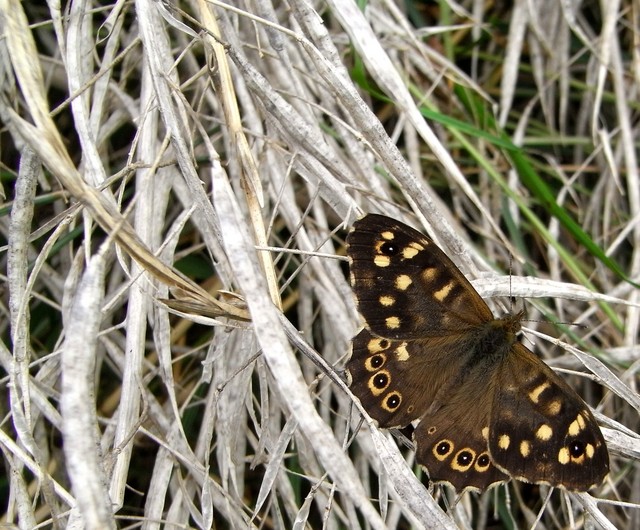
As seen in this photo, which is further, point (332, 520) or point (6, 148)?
point (6, 148)

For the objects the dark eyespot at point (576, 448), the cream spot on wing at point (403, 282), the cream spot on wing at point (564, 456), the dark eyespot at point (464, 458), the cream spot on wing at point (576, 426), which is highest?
the cream spot on wing at point (403, 282)

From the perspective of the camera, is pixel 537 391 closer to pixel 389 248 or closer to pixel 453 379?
pixel 453 379

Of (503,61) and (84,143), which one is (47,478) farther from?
(503,61)

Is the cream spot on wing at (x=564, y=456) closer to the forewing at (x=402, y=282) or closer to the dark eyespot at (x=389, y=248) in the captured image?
the forewing at (x=402, y=282)

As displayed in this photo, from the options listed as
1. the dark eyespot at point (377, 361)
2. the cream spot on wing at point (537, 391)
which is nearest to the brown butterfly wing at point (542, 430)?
the cream spot on wing at point (537, 391)

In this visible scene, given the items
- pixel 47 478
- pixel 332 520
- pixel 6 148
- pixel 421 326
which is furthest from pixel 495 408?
pixel 6 148

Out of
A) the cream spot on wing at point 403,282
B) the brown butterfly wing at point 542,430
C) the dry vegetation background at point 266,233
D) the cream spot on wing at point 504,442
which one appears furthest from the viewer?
the cream spot on wing at point 403,282

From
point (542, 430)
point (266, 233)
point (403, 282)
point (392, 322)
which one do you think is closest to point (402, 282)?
point (403, 282)
